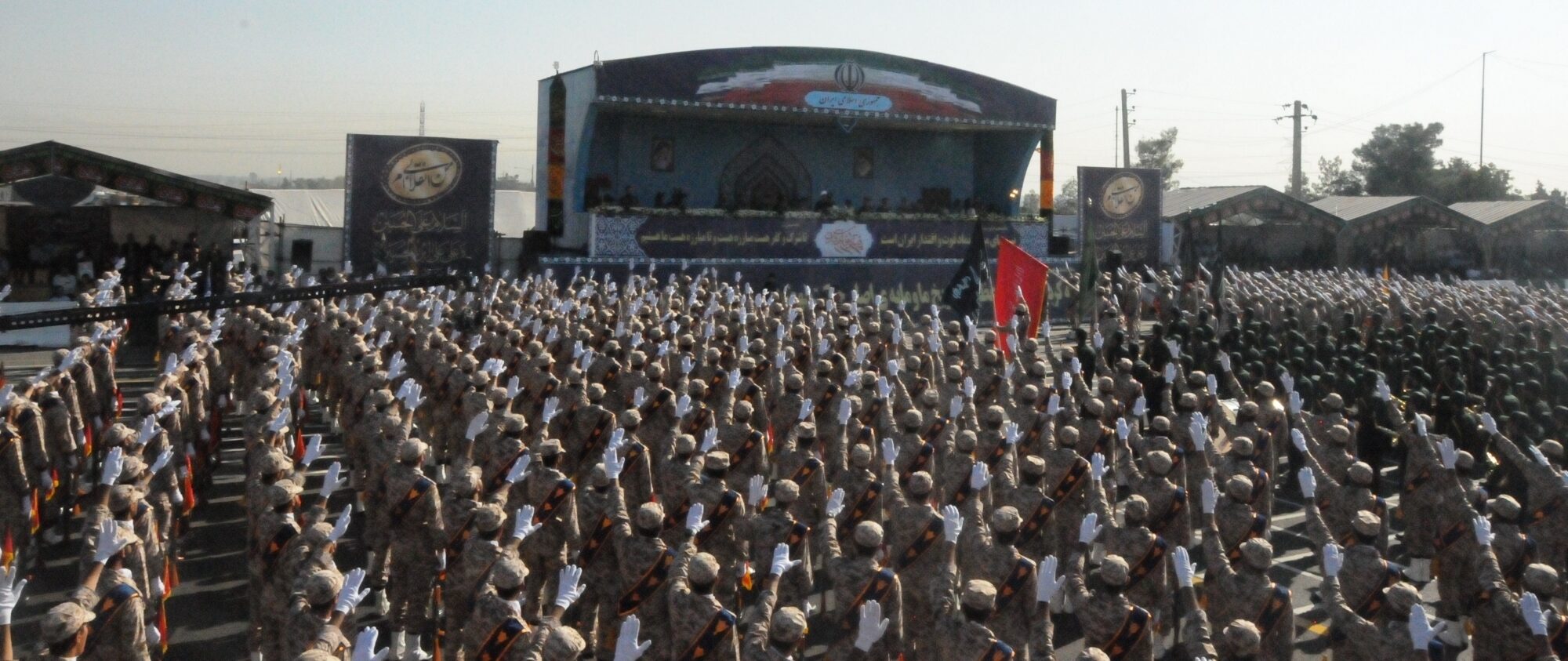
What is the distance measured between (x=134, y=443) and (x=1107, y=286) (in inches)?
663

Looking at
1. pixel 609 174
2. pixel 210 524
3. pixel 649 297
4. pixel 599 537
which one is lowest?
pixel 210 524

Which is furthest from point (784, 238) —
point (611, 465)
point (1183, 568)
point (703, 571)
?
point (703, 571)

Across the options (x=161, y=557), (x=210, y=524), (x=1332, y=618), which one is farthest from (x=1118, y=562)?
(x=210, y=524)

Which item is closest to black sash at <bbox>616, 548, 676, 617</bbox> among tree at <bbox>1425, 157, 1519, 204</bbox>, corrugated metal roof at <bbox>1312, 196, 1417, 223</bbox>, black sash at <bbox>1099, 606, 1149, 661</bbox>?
black sash at <bbox>1099, 606, 1149, 661</bbox>

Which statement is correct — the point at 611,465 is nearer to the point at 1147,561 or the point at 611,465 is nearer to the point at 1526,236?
the point at 1147,561

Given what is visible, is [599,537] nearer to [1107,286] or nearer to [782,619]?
[782,619]

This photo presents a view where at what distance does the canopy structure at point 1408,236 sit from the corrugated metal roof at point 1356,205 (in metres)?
0.02

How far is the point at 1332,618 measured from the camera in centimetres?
509

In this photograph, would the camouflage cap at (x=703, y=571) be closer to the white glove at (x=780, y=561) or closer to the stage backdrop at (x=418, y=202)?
the white glove at (x=780, y=561)

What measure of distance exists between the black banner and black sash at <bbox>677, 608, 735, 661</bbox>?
1641 cm

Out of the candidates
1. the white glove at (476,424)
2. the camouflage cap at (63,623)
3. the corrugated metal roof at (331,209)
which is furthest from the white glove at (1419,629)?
the corrugated metal roof at (331,209)

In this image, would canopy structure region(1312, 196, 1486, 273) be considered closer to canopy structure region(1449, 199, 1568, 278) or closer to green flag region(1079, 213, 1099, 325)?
canopy structure region(1449, 199, 1568, 278)

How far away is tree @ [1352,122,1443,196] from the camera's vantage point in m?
51.4

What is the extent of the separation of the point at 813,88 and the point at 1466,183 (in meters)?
39.3
